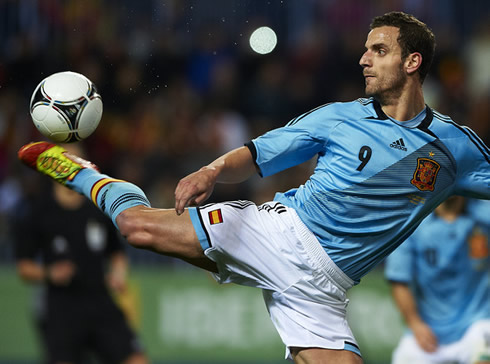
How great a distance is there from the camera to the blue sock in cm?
455

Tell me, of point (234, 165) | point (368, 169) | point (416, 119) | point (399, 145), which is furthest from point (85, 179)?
point (416, 119)

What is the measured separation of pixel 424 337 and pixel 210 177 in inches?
111

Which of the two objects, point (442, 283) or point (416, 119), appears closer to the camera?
point (416, 119)

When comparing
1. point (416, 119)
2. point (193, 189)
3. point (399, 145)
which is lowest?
point (193, 189)

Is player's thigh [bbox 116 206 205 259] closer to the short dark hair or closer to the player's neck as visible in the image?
the player's neck

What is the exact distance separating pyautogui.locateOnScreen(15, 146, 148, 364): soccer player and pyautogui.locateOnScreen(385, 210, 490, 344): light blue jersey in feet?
7.87

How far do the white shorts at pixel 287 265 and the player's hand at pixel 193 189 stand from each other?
0.31 m

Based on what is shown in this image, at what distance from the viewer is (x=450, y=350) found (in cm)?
622

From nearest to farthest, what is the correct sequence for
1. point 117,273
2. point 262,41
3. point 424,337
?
1. point 262,41
2. point 424,337
3. point 117,273

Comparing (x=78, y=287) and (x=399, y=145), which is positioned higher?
(x=399, y=145)

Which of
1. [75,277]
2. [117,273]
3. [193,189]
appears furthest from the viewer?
[117,273]

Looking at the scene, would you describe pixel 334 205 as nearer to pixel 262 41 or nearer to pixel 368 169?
pixel 368 169

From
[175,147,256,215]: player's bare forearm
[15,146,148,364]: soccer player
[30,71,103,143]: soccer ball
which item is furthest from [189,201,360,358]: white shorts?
[15,146,148,364]: soccer player

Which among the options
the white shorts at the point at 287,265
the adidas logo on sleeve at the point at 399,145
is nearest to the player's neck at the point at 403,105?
the adidas logo on sleeve at the point at 399,145
